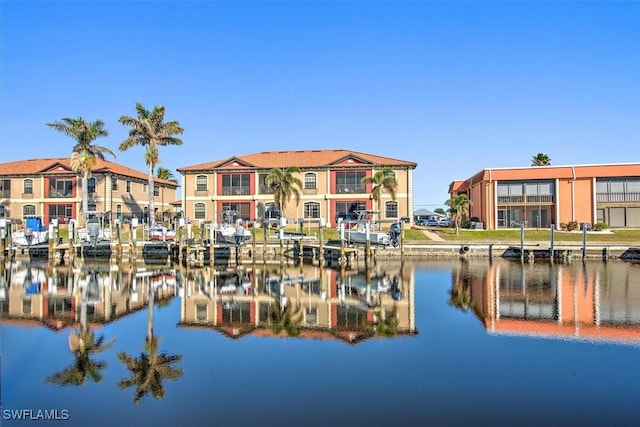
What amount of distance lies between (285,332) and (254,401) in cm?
576

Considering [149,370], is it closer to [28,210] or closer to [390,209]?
[390,209]

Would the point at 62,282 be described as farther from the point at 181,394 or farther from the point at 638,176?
the point at 638,176

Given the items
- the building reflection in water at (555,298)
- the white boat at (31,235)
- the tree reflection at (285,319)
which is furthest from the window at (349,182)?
the tree reflection at (285,319)

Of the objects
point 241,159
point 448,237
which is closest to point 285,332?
point 448,237

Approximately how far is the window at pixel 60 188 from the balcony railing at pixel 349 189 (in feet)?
100

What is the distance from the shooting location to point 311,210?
52.9 m

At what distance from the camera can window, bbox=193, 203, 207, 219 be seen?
54403 mm

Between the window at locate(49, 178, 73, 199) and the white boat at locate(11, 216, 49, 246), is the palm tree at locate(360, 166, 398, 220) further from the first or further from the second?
the window at locate(49, 178, 73, 199)

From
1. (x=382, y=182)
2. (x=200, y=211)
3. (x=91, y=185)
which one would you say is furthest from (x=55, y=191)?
(x=382, y=182)

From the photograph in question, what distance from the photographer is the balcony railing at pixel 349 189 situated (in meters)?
52.2

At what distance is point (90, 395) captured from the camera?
421 inches

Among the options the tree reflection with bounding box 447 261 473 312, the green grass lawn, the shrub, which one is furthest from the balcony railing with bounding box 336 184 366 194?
the shrub

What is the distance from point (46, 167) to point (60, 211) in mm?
5272

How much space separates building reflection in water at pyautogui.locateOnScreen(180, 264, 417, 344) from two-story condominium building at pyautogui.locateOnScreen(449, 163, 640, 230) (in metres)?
24.4
